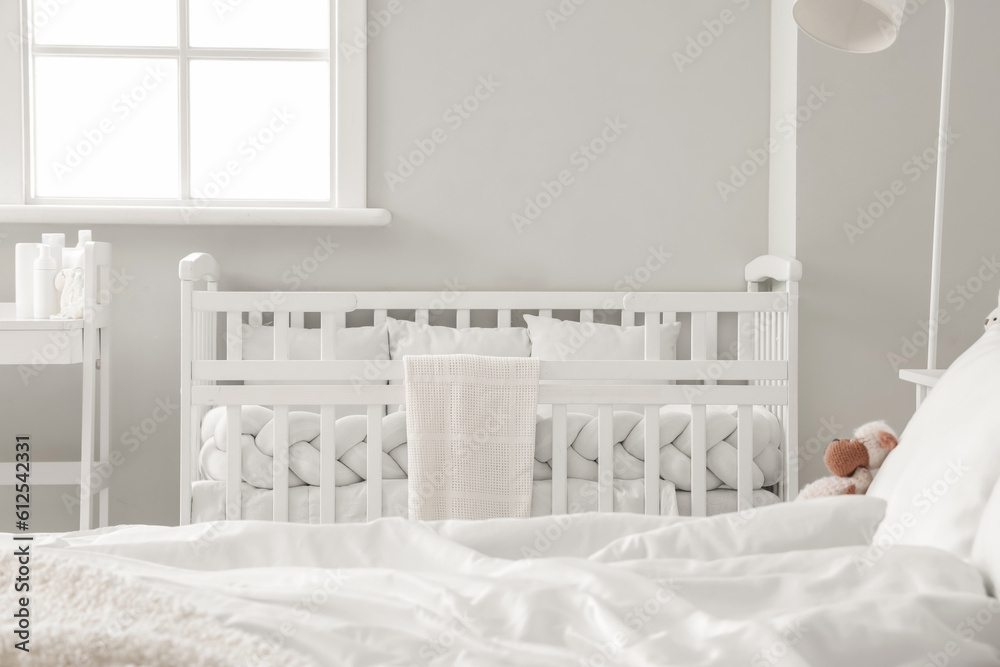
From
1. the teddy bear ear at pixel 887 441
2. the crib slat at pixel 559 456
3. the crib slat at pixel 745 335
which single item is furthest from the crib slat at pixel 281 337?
the teddy bear ear at pixel 887 441

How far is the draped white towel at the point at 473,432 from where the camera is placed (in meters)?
1.56

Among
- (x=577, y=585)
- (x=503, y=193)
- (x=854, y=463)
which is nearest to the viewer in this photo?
(x=577, y=585)

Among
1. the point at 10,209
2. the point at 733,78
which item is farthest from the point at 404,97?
the point at 10,209

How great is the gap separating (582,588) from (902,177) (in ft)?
5.81

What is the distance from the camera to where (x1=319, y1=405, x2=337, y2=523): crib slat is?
1.56m

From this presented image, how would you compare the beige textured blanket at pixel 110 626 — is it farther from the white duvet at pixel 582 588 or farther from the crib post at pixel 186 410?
the crib post at pixel 186 410

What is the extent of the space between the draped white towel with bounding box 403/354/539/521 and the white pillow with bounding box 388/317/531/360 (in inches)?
18.7

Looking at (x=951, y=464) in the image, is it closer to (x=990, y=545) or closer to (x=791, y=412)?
(x=990, y=545)

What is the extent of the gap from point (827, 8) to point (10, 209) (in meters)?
1.91

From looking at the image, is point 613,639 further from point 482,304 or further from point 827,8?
point 482,304

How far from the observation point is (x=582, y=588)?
667 mm

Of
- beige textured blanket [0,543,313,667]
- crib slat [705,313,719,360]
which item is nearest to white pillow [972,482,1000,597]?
beige textured blanket [0,543,313,667]

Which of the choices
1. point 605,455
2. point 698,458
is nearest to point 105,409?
point 605,455

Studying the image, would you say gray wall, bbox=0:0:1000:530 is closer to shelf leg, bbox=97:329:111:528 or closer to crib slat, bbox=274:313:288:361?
shelf leg, bbox=97:329:111:528
